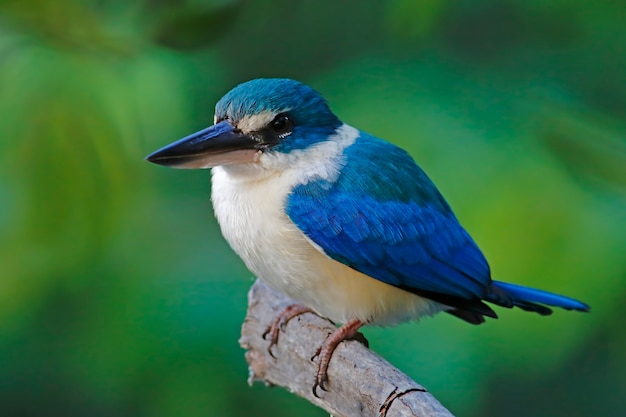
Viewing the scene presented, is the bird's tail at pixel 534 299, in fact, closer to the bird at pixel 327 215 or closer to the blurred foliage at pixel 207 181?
the bird at pixel 327 215

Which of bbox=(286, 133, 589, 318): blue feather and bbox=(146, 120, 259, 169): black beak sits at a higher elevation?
bbox=(146, 120, 259, 169): black beak

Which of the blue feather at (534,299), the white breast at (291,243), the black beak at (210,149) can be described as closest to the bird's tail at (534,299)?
the blue feather at (534,299)

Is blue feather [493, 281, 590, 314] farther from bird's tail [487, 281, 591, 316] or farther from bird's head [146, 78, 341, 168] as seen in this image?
bird's head [146, 78, 341, 168]


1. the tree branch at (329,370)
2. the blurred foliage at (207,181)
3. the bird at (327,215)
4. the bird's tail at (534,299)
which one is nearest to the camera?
the tree branch at (329,370)

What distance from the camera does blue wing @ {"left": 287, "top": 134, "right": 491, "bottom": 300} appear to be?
1.08 meters

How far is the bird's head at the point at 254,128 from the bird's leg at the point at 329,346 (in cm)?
24

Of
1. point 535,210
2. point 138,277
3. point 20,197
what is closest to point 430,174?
point 535,210

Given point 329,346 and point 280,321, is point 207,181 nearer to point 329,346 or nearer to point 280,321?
point 280,321

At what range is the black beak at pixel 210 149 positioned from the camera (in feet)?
3.36

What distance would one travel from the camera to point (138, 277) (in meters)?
1.53

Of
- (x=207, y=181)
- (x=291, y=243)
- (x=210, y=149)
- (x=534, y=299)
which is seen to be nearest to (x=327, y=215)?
(x=291, y=243)

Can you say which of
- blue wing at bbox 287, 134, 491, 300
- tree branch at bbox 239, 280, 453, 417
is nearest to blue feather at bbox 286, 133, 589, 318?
blue wing at bbox 287, 134, 491, 300

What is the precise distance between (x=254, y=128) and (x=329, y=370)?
33 cm

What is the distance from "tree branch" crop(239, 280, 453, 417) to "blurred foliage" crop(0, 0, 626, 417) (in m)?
0.21
